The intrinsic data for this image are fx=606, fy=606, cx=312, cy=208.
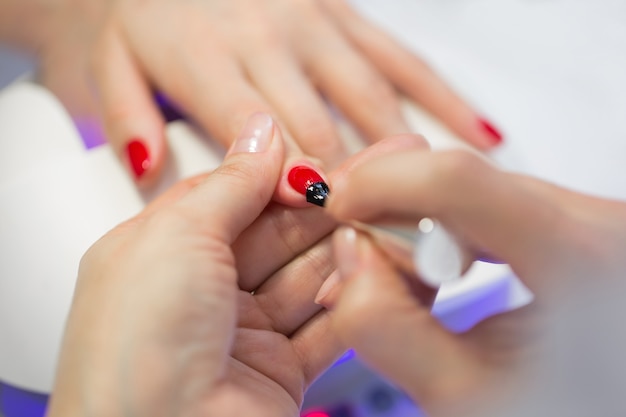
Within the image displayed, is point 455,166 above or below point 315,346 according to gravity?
above

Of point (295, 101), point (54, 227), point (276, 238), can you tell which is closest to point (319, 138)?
point (295, 101)

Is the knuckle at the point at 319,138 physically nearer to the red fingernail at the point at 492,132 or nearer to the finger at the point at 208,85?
the finger at the point at 208,85

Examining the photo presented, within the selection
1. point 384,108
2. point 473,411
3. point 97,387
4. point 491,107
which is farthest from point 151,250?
point 491,107

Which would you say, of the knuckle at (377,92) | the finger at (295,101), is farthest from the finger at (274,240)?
the knuckle at (377,92)

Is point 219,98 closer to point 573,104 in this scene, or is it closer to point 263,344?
point 263,344

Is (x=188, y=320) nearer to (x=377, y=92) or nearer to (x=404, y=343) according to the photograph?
(x=404, y=343)
